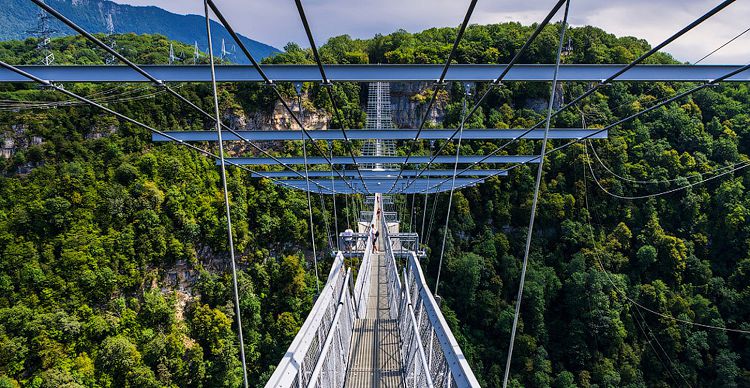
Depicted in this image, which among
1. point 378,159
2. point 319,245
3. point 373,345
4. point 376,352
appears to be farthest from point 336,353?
point 319,245

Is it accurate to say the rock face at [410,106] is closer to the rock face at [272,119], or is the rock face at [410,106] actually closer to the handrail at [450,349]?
the rock face at [272,119]

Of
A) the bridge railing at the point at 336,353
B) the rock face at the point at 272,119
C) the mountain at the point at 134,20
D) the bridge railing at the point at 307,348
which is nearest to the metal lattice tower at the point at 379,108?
the rock face at the point at 272,119

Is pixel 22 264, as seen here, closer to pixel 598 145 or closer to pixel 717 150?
pixel 598 145

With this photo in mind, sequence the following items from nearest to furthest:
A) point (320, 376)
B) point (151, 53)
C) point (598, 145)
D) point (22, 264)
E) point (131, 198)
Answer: point (320, 376) < point (22, 264) < point (131, 198) < point (598, 145) < point (151, 53)

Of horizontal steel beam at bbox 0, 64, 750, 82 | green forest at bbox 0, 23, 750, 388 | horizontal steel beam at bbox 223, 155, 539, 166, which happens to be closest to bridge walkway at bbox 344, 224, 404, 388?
horizontal steel beam at bbox 223, 155, 539, 166

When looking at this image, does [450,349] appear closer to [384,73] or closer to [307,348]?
[307,348]

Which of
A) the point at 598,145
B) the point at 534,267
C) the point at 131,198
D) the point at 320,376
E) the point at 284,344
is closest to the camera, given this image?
the point at 320,376

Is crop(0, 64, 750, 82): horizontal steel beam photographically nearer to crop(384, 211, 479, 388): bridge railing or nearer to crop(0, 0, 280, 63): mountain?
crop(384, 211, 479, 388): bridge railing

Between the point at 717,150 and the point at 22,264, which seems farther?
the point at 717,150

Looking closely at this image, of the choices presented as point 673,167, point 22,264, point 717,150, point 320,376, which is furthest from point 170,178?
point 717,150
